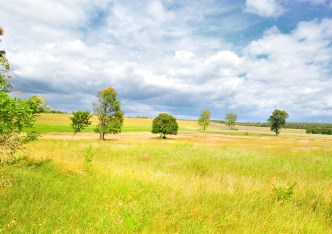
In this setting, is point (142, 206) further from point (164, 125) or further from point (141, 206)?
point (164, 125)

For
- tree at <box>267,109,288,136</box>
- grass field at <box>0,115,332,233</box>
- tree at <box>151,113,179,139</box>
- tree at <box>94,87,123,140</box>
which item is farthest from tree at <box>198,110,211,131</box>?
grass field at <box>0,115,332,233</box>

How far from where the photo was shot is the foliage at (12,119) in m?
7.92

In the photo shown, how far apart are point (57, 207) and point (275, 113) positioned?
395 ft

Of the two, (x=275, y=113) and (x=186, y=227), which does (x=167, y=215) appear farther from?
(x=275, y=113)

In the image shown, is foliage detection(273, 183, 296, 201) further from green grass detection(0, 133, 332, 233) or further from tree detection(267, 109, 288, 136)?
tree detection(267, 109, 288, 136)

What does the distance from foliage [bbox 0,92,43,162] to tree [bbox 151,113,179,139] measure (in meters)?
62.6

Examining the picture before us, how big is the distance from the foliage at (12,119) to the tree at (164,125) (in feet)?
205

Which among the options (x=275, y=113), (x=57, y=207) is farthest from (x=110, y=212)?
(x=275, y=113)

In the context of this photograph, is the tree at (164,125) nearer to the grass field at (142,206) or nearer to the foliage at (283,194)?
the grass field at (142,206)

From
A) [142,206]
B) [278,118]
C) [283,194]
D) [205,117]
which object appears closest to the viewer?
[142,206]

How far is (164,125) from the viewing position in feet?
236

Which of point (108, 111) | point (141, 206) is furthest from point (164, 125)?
point (141, 206)

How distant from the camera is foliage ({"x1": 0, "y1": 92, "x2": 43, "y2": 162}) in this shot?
312 inches

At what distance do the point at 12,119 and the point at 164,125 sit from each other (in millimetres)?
63488
